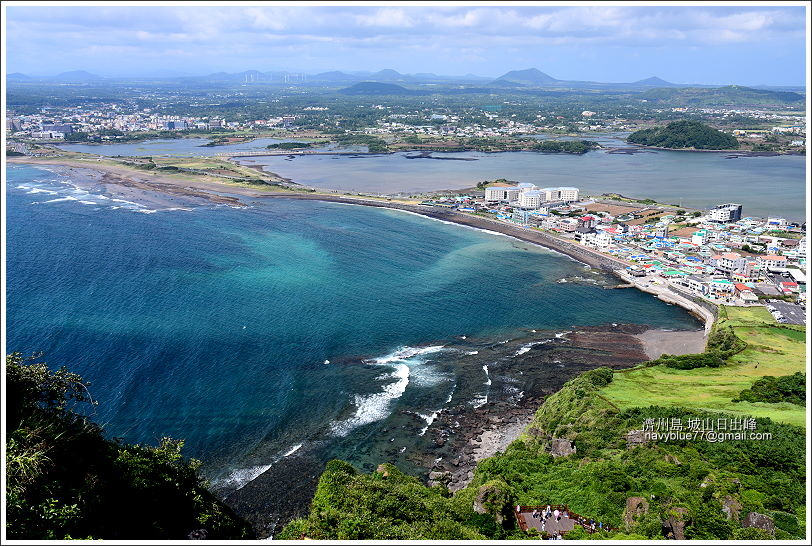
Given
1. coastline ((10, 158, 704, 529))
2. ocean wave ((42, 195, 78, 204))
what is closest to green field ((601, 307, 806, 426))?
coastline ((10, 158, 704, 529))

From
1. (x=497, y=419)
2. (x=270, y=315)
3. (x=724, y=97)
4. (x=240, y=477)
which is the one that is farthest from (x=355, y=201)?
(x=724, y=97)

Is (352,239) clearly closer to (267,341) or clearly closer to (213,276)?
(213,276)

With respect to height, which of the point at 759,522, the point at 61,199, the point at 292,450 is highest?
the point at 61,199

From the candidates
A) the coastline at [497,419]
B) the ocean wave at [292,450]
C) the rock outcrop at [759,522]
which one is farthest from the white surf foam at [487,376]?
the rock outcrop at [759,522]

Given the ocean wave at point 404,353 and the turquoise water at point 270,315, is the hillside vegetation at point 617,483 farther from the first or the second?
the ocean wave at point 404,353

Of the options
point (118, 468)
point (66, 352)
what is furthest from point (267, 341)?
point (118, 468)

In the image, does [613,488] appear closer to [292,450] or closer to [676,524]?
[676,524]
